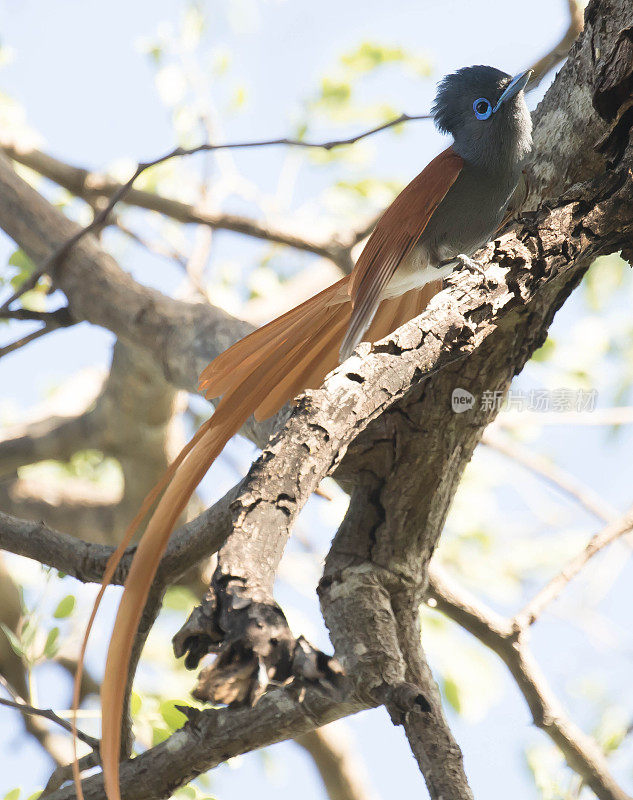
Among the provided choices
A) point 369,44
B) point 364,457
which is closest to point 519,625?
point 364,457

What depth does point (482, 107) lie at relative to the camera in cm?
191

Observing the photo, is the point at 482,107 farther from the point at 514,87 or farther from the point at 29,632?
the point at 29,632

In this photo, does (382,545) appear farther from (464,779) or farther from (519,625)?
(464,779)

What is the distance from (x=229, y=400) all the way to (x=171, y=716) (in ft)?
2.30

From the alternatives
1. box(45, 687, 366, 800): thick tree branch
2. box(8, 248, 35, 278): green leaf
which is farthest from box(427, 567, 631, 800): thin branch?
box(8, 248, 35, 278): green leaf

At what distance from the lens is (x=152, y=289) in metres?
2.46

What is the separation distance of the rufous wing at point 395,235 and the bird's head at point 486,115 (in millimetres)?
89

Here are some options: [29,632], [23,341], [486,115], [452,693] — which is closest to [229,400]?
[29,632]

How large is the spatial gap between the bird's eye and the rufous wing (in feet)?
0.65

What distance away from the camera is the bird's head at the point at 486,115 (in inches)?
69.4

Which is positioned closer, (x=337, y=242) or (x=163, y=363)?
(x=163, y=363)

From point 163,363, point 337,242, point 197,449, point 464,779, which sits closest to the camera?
point 464,779

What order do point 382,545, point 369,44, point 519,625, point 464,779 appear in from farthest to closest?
point 369,44 < point 519,625 < point 382,545 < point 464,779

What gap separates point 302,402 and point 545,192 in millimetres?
991
